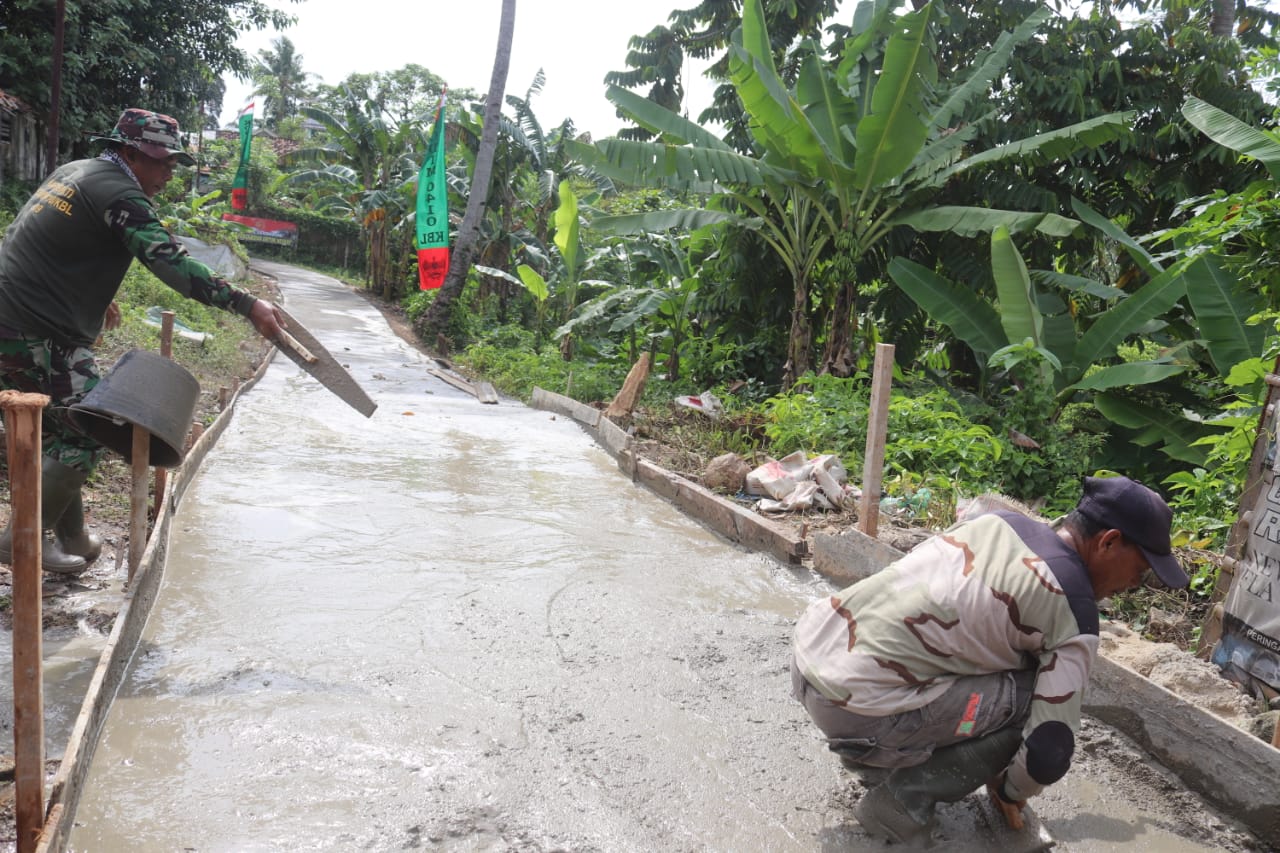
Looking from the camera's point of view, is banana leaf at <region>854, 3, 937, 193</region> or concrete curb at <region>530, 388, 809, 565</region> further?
banana leaf at <region>854, 3, 937, 193</region>

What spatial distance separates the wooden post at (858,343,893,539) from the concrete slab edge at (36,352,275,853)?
3352 millimetres

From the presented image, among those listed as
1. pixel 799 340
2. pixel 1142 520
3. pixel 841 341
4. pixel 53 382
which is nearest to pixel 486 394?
pixel 799 340

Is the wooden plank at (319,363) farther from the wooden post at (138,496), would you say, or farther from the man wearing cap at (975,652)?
the man wearing cap at (975,652)

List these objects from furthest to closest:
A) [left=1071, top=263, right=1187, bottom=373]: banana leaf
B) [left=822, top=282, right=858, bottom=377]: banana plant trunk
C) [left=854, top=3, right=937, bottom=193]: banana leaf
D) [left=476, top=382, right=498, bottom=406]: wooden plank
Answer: [left=476, top=382, right=498, bottom=406]: wooden plank
[left=822, top=282, right=858, bottom=377]: banana plant trunk
[left=854, top=3, right=937, bottom=193]: banana leaf
[left=1071, top=263, right=1187, bottom=373]: banana leaf

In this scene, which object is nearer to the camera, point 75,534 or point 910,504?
point 75,534

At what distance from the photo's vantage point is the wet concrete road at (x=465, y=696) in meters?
2.64

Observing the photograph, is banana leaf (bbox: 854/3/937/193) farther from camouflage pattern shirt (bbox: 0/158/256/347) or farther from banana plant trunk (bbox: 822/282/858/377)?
camouflage pattern shirt (bbox: 0/158/256/347)

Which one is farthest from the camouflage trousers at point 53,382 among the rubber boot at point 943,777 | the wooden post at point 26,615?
the rubber boot at point 943,777

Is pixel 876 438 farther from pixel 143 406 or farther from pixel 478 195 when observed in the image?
pixel 478 195

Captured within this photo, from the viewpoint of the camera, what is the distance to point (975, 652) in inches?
97.9

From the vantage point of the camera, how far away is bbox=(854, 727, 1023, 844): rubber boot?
2590 mm

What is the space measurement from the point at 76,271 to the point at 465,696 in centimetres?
220

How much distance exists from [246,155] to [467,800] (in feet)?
94.8

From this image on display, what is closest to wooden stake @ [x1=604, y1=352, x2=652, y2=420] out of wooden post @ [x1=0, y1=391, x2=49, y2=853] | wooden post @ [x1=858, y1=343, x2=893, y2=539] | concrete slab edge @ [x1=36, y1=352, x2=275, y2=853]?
wooden post @ [x1=858, y1=343, x2=893, y2=539]
